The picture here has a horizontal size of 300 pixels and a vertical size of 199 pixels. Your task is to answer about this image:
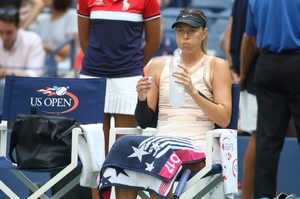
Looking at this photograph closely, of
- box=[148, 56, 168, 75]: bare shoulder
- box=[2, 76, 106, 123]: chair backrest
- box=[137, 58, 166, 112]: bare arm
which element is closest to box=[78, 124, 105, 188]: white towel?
box=[2, 76, 106, 123]: chair backrest

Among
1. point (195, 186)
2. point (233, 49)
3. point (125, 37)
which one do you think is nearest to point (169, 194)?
point (195, 186)

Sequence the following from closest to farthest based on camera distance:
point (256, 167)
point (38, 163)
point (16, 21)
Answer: point (38, 163)
point (256, 167)
point (16, 21)

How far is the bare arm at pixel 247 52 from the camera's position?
294 inches

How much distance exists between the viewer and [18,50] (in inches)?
378

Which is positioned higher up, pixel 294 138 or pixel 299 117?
pixel 299 117

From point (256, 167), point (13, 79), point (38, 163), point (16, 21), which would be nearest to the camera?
point (38, 163)

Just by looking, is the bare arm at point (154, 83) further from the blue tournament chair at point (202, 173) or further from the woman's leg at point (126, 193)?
the woman's leg at point (126, 193)

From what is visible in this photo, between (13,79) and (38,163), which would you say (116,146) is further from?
(13,79)

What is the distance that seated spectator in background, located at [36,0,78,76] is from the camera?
1099 centimetres

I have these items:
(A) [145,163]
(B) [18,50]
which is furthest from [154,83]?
(B) [18,50]

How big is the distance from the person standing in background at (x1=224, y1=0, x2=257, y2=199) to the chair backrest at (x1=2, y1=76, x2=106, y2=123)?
5.08ft

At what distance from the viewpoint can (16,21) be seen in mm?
9562

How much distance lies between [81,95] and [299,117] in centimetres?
154

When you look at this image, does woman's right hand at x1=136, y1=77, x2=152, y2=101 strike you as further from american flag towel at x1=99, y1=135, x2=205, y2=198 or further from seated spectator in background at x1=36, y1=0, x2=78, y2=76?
seated spectator in background at x1=36, y1=0, x2=78, y2=76
